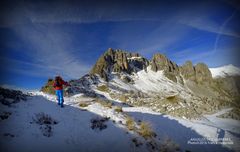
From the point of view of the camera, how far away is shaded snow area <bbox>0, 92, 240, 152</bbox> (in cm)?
1127

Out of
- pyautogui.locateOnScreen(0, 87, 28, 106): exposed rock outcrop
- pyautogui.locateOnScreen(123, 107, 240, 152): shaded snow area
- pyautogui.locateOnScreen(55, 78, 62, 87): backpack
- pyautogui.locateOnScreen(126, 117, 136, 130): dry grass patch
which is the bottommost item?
pyautogui.locateOnScreen(123, 107, 240, 152): shaded snow area

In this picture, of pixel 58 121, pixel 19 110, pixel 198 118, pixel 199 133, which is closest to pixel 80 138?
pixel 58 121

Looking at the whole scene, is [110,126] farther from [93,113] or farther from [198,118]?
[198,118]

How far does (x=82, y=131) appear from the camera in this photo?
504 inches

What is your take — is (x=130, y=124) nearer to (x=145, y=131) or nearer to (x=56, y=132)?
(x=145, y=131)

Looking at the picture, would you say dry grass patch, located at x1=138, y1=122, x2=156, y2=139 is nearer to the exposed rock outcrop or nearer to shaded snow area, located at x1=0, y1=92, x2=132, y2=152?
shaded snow area, located at x1=0, y1=92, x2=132, y2=152

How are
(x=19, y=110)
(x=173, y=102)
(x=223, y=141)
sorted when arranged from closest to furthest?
(x=19, y=110) < (x=223, y=141) < (x=173, y=102)

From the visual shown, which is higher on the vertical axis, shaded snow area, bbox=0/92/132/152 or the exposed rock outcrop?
the exposed rock outcrop

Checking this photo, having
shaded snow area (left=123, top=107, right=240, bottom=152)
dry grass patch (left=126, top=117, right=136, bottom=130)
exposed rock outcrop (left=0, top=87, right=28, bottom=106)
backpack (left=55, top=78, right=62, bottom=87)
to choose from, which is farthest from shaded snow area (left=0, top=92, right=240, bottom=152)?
backpack (left=55, top=78, right=62, bottom=87)

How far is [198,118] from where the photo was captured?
21.9 metres

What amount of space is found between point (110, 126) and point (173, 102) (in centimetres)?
1372

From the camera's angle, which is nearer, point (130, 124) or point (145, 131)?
point (145, 131)

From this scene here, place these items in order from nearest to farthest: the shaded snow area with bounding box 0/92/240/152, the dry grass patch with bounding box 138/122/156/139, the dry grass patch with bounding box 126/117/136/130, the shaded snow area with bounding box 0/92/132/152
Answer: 1. the shaded snow area with bounding box 0/92/132/152
2. the shaded snow area with bounding box 0/92/240/152
3. the dry grass patch with bounding box 138/122/156/139
4. the dry grass patch with bounding box 126/117/136/130

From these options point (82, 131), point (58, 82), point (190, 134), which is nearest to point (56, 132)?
point (82, 131)
